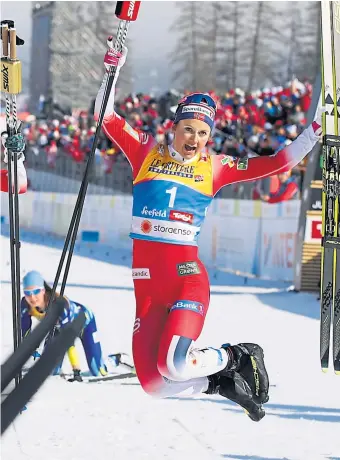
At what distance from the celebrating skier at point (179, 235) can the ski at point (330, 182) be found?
70 centimetres

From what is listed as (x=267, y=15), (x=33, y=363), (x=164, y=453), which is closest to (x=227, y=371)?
(x=164, y=453)

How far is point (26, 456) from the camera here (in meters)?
6.39

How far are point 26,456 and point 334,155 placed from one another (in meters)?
2.84

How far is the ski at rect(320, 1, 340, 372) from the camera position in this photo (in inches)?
280

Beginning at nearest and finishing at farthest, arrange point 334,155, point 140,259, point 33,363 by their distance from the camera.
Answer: point 33,363 < point 140,259 < point 334,155

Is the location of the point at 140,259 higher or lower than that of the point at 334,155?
lower

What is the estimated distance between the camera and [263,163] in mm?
6367

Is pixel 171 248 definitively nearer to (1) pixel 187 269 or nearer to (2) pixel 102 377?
(1) pixel 187 269

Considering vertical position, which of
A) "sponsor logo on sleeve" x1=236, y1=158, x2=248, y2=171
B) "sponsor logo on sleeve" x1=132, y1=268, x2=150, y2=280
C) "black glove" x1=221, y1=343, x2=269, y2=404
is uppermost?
"sponsor logo on sleeve" x1=236, y1=158, x2=248, y2=171

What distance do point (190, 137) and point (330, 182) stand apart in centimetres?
145

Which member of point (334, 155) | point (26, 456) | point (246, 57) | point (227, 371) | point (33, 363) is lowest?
point (26, 456)

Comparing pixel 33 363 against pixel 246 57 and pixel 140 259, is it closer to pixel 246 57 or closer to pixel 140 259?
pixel 140 259

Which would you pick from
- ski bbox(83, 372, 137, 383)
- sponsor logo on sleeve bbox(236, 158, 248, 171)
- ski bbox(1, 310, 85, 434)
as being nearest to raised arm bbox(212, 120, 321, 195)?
sponsor logo on sleeve bbox(236, 158, 248, 171)

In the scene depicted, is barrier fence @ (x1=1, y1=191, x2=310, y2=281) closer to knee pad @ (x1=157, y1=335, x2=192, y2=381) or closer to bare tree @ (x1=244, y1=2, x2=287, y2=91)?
knee pad @ (x1=157, y1=335, x2=192, y2=381)
